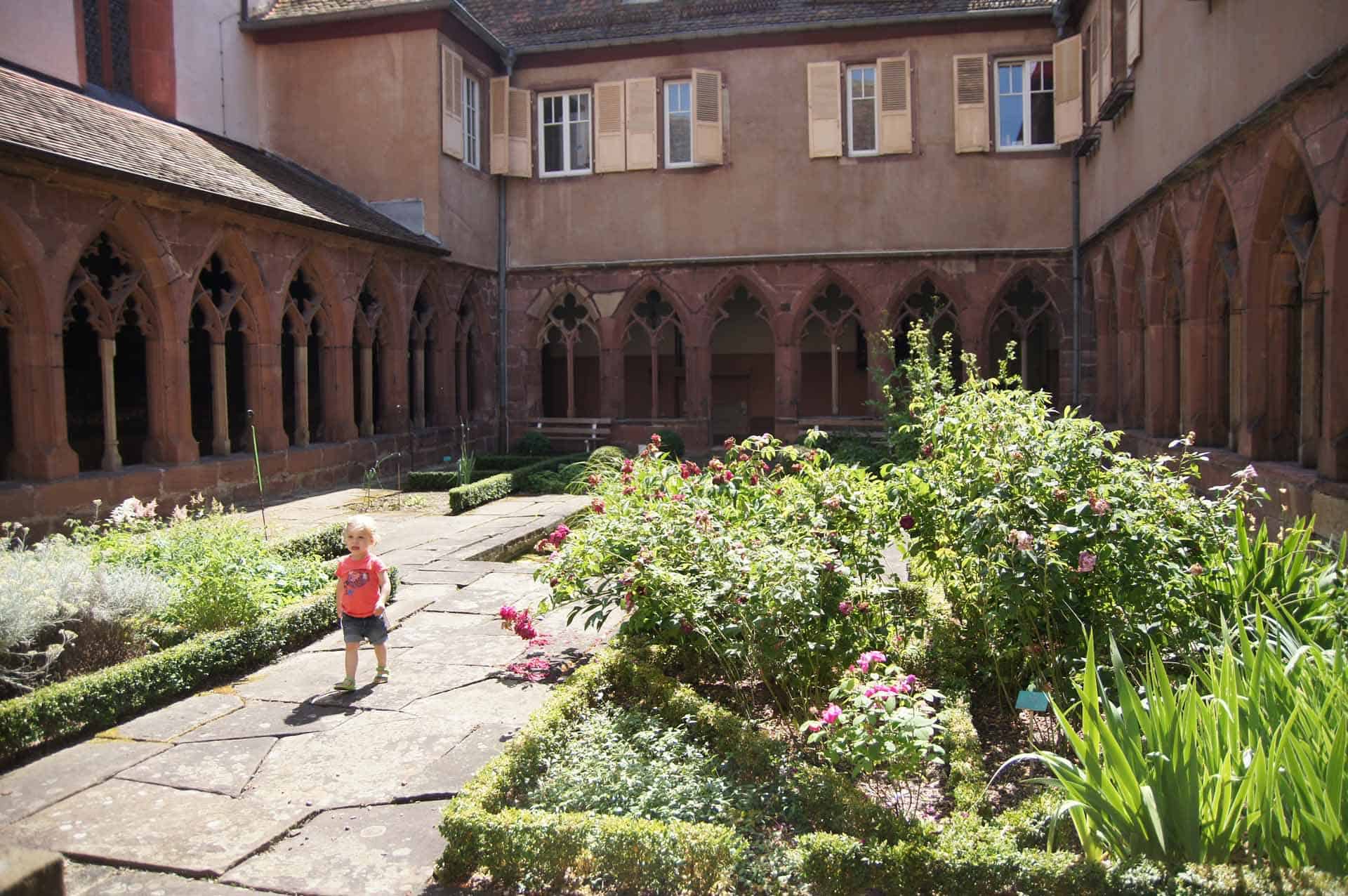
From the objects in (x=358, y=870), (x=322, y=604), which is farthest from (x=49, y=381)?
(x=358, y=870)

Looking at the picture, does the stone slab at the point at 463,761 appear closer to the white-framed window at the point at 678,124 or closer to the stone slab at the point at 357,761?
the stone slab at the point at 357,761

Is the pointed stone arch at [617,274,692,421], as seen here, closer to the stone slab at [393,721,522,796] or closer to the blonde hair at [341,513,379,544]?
the blonde hair at [341,513,379,544]

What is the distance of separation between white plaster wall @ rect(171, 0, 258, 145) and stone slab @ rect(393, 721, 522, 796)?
38.1 ft

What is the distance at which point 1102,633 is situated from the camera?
14.1 feet

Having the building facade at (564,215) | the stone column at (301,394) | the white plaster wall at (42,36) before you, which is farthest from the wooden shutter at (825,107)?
the white plaster wall at (42,36)

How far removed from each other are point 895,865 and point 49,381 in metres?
8.76

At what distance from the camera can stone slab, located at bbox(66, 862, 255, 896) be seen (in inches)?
128

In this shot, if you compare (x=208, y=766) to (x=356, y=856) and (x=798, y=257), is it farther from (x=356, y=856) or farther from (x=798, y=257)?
(x=798, y=257)

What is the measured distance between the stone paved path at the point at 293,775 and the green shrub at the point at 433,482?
6389 mm

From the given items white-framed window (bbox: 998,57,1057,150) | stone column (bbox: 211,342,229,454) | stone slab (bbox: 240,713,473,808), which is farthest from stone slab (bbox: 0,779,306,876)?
white-framed window (bbox: 998,57,1057,150)

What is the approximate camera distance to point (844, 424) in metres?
16.2

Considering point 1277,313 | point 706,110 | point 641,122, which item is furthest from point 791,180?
point 1277,313

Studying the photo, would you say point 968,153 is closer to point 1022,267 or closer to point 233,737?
point 1022,267

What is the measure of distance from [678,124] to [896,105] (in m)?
3.25
